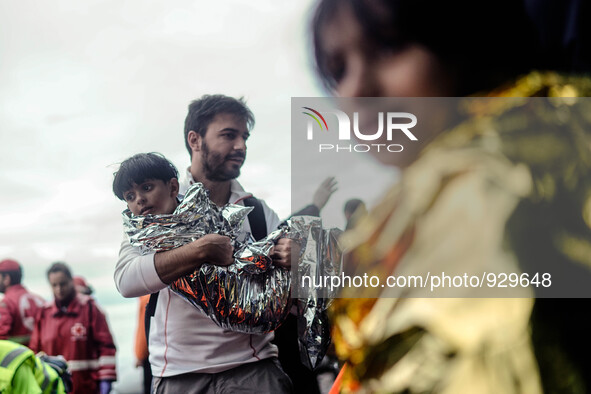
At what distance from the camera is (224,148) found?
1.38m

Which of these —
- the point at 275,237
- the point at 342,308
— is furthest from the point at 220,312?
the point at 342,308

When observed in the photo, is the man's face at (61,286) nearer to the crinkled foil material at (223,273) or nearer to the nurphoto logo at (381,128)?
the crinkled foil material at (223,273)

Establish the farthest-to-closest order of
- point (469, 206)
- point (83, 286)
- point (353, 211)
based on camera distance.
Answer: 1. point (83, 286)
2. point (353, 211)
3. point (469, 206)

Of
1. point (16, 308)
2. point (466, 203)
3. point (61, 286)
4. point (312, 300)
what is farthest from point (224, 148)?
point (16, 308)

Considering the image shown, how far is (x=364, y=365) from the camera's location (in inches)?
9.5

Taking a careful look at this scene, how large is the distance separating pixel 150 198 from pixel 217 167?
0.67 feet

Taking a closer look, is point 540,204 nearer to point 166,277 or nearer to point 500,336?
point 500,336

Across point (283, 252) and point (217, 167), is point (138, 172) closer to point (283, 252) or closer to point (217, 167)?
point (217, 167)

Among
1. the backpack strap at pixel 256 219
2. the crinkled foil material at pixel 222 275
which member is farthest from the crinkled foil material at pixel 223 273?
the backpack strap at pixel 256 219

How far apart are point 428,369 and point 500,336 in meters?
0.03

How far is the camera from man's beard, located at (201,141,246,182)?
1.37 metres

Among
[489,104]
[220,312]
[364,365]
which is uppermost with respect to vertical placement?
[489,104]

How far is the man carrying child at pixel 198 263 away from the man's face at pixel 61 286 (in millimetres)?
2307

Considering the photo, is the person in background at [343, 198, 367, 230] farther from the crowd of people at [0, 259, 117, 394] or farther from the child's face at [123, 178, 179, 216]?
the crowd of people at [0, 259, 117, 394]
